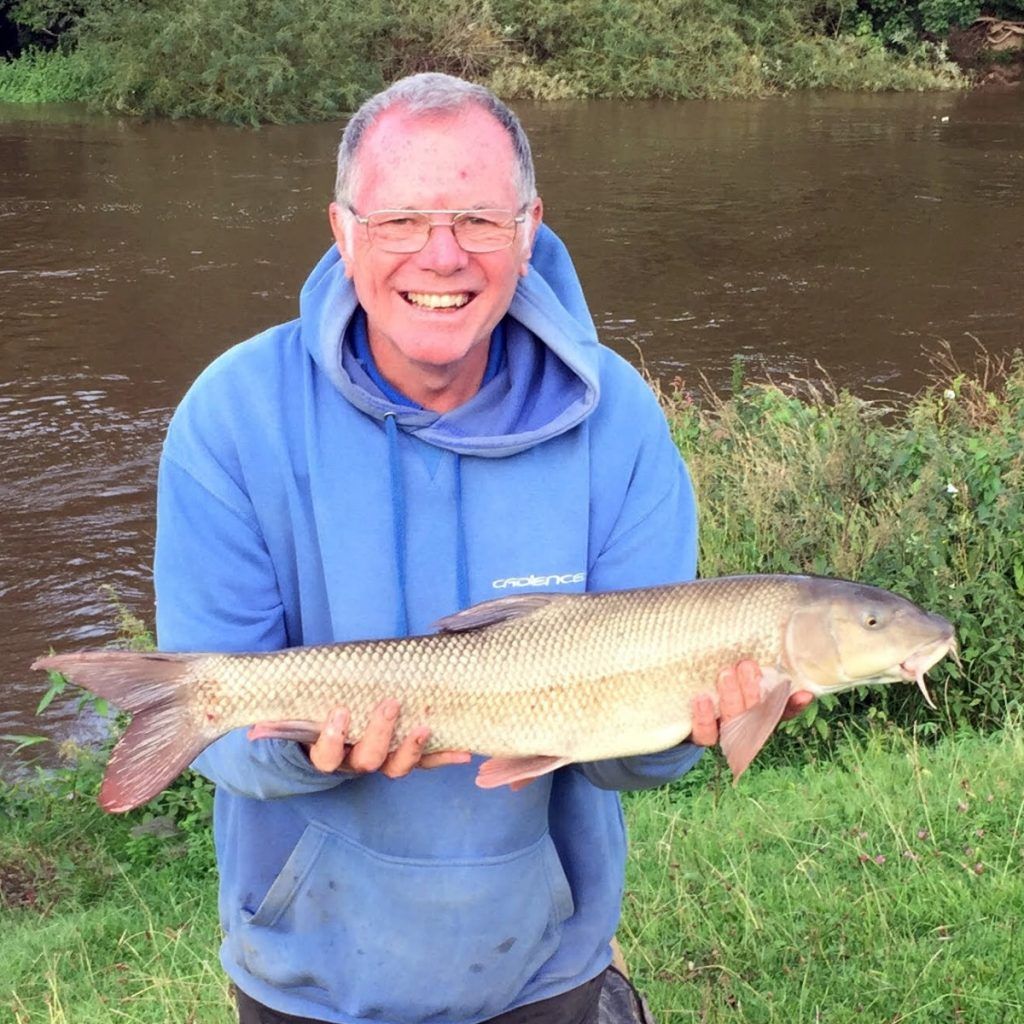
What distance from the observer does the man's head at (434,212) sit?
243 centimetres

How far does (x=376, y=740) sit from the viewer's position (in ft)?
7.73

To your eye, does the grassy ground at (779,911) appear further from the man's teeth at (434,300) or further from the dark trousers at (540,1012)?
the man's teeth at (434,300)

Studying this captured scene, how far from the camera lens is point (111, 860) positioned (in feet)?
17.8

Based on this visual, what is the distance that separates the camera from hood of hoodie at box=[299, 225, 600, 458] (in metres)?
2.47

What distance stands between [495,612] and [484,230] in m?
0.71

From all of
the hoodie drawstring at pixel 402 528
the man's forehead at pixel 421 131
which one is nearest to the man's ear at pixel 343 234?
the man's forehead at pixel 421 131

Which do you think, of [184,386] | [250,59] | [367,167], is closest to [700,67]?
[250,59]

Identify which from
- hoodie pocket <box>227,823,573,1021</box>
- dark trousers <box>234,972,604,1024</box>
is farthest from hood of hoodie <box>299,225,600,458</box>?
dark trousers <box>234,972,604,1024</box>

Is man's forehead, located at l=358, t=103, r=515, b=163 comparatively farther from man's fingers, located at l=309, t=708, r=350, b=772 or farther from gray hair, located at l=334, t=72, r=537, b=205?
man's fingers, located at l=309, t=708, r=350, b=772

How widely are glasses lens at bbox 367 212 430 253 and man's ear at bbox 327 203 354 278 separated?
80 mm

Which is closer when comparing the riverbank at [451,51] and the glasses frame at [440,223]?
the glasses frame at [440,223]

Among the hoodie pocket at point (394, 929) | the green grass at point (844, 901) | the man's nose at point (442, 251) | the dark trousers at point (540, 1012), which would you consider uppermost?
the man's nose at point (442, 251)

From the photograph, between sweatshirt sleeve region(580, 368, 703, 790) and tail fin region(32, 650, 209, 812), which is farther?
sweatshirt sleeve region(580, 368, 703, 790)

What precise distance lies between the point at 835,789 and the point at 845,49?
32485 millimetres
